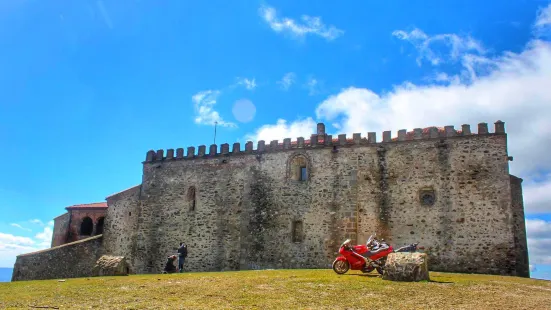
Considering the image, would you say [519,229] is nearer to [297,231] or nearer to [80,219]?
[297,231]

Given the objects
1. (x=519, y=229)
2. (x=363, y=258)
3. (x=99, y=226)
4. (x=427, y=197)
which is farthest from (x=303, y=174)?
(x=99, y=226)

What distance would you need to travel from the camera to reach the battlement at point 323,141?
22125 mm

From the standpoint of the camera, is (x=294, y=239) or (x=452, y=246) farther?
(x=294, y=239)

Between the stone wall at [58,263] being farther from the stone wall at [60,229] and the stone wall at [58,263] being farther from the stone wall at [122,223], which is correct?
the stone wall at [60,229]

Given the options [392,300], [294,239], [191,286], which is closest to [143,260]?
[294,239]

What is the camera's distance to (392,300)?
10781 millimetres

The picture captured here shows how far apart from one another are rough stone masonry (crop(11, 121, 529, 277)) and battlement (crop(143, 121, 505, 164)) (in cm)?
6

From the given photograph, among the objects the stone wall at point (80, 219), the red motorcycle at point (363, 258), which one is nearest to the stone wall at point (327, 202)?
the stone wall at point (80, 219)

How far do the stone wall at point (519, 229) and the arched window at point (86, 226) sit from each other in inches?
1129

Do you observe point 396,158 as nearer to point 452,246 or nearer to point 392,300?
point 452,246

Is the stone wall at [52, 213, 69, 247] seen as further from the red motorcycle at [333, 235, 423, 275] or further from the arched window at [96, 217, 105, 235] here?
the red motorcycle at [333, 235, 423, 275]

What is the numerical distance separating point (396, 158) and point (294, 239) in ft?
22.8

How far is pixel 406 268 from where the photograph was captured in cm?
1395

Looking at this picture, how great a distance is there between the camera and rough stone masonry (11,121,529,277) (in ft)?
68.9
